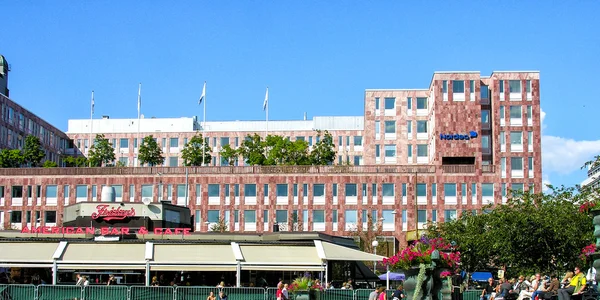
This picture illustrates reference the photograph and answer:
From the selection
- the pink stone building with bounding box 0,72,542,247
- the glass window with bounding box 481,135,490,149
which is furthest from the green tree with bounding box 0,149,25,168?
the glass window with bounding box 481,135,490,149

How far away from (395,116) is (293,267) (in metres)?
55.2

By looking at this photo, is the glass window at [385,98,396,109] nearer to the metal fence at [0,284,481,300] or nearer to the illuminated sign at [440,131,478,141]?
the illuminated sign at [440,131,478,141]

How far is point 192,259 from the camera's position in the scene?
46.8m

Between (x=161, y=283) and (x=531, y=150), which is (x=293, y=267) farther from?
(x=531, y=150)

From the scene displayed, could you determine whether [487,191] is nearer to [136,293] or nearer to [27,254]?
[27,254]

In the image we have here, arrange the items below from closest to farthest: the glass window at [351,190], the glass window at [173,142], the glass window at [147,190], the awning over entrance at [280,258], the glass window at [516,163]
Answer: the awning over entrance at [280,258], the glass window at [351,190], the glass window at [147,190], the glass window at [516,163], the glass window at [173,142]

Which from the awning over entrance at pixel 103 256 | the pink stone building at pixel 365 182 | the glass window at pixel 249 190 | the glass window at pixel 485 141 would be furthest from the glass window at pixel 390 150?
the awning over entrance at pixel 103 256

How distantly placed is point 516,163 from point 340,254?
46988 millimetres

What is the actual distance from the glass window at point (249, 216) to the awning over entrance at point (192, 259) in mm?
40747

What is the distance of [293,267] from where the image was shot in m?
47.1

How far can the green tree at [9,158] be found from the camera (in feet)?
331

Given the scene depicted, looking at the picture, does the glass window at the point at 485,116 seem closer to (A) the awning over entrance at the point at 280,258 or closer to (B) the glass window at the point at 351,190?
(B) the glass window at the point at 351,190

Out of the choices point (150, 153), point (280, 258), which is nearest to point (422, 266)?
point (280, 258)

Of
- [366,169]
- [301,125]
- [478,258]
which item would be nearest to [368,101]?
[366,169]
